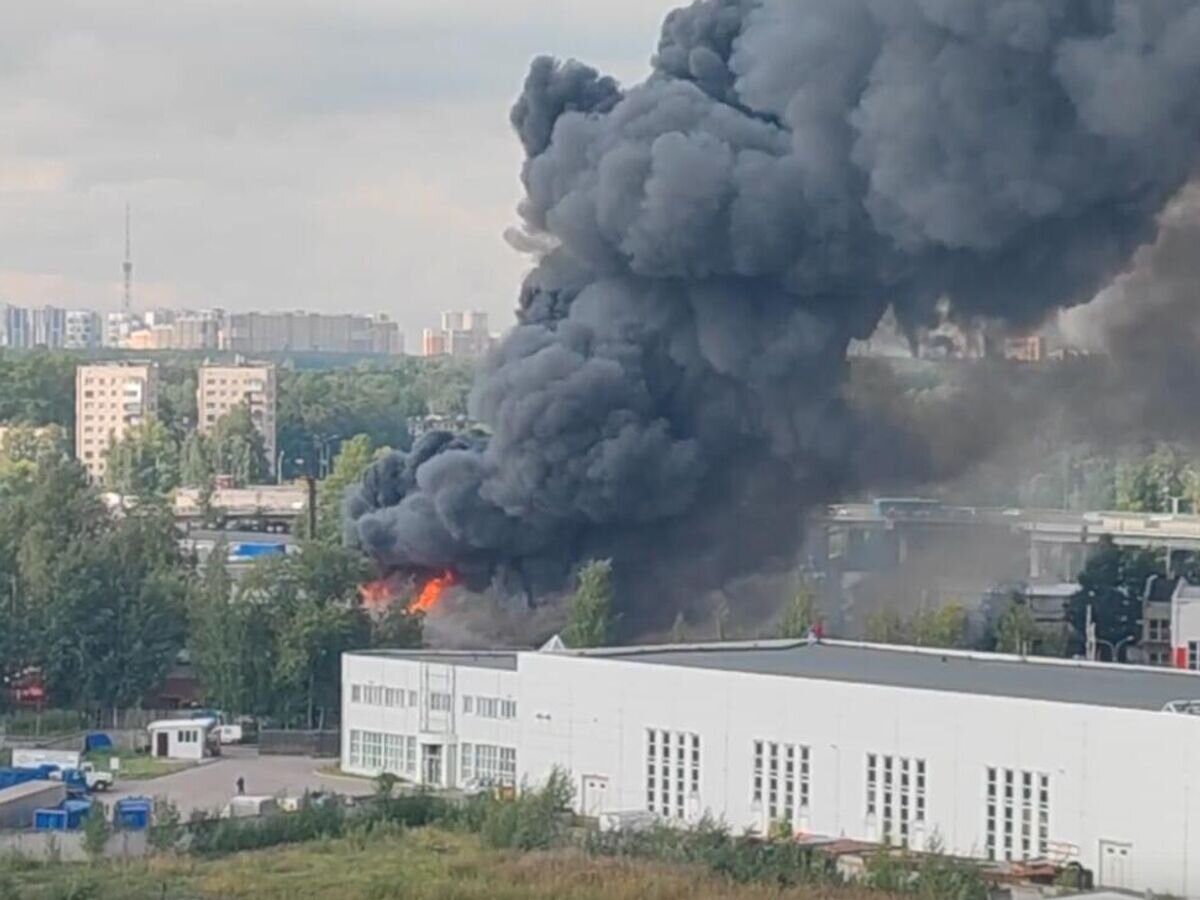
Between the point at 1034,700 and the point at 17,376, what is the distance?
8680 centimetres

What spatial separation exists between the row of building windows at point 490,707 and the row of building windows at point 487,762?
1.30 ft

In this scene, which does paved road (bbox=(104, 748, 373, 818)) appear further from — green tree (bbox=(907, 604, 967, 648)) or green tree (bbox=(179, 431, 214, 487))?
green tree (bbox=(179, 431, 214, 487))

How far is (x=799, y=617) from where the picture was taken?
1718 inches

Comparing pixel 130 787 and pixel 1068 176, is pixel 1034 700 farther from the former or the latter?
pixel 1068 176

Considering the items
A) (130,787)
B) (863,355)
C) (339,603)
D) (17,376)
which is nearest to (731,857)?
(130,787)

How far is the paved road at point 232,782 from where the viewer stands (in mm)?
35969

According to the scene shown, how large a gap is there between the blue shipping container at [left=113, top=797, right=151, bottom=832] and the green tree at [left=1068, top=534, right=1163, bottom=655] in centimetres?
1976

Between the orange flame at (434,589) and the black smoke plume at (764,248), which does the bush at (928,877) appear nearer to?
the black smoke plume at (764,248)

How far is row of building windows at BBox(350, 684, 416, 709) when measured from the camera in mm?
38406

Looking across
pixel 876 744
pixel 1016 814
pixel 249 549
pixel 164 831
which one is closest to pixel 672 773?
pixel 876 744

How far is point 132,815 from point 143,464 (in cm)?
5909

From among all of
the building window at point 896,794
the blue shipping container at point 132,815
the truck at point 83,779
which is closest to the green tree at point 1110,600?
the truck at point 83,779

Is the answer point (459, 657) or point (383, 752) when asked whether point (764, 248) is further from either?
point (383, 752)

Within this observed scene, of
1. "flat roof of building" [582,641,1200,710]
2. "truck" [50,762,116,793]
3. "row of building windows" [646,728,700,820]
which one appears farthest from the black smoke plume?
"row of building windows" [646,728,700,820]
